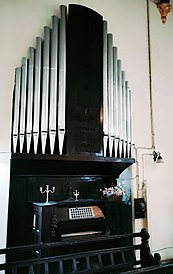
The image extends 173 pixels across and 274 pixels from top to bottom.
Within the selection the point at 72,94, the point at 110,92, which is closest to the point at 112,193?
the point at 110,92

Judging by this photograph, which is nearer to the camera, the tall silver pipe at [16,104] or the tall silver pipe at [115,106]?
the tall silver pipe at [16,104]

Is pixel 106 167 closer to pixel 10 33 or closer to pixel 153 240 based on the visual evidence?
pixel 153 240

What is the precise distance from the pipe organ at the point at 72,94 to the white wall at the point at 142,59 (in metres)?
0.30

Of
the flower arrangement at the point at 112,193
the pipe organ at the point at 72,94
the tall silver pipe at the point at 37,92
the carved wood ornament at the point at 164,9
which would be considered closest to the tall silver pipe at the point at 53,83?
the pipe organ at the point at 72,94

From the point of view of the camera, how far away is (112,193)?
384cm

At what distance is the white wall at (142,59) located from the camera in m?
3.31

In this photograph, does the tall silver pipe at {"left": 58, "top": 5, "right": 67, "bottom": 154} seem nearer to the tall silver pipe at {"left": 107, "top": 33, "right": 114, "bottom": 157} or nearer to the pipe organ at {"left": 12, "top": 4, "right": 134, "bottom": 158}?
the pipe organ at {"left": 12, "top": 4, "right": 134, "bottom": 158}

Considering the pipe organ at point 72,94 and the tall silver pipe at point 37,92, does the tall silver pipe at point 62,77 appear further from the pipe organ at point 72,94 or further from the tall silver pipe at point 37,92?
the tall silver pipe at point 37,92

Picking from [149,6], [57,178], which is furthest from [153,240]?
[149,6]

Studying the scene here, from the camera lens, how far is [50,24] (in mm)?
3512

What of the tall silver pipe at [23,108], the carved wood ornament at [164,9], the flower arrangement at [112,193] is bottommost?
the flower arrangement at [112,193]

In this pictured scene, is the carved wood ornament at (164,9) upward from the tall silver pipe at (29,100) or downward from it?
upward

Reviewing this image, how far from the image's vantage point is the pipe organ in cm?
298

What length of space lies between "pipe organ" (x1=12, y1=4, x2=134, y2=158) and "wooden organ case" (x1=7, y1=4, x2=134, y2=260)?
0.04 ft
